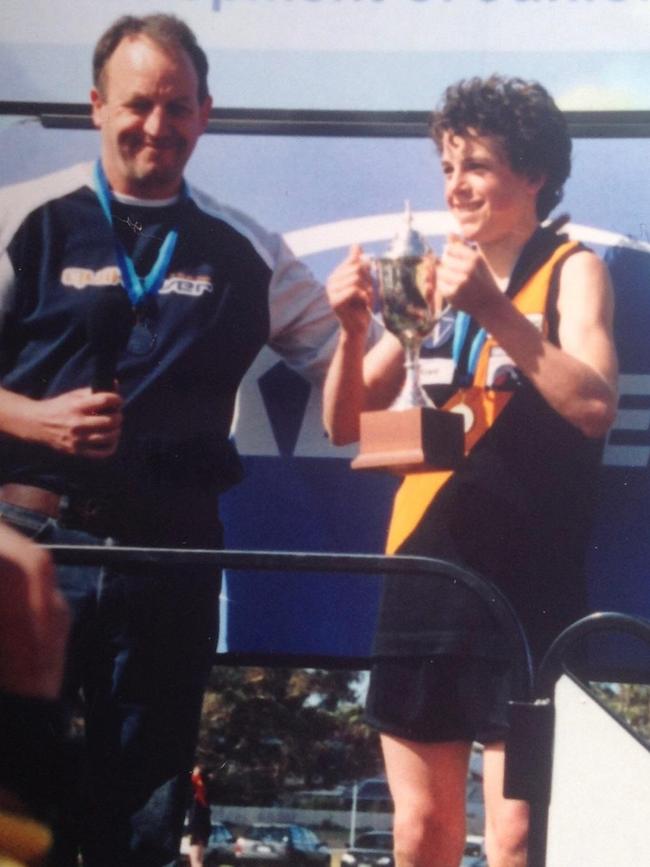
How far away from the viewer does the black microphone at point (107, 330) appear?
201 cm

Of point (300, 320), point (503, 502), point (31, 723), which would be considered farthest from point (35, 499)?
point (503, 502)

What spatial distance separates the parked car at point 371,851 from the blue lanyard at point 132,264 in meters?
0.86

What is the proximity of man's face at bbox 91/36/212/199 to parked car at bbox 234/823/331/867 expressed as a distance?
99 cm

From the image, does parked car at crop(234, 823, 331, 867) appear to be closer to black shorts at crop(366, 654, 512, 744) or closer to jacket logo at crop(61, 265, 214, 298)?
black shorts at crop(366, 654, 512, 744)

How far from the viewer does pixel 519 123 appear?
2.02 meters

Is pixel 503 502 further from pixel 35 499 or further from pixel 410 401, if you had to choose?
pixel 35 499

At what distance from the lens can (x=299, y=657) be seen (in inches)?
78.4

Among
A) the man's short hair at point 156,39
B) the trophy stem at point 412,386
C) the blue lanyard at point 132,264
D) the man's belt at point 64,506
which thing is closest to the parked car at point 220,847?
the man's belt at point 64,506

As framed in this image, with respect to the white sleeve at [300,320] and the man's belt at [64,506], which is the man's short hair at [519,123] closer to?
the white sleeve at [300,320]

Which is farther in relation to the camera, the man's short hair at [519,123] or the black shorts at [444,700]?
the man's short hair at [519,123]

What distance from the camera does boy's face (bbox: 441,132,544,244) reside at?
2.00 meters

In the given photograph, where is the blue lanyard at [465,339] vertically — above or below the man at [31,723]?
above

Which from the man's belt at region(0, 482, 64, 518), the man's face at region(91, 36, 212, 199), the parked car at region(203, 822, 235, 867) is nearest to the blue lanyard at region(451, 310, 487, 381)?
the man's face at region(91, 36, 212, 199)

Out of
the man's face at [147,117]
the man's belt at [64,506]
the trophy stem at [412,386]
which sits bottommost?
the man's belt at [64,506]
